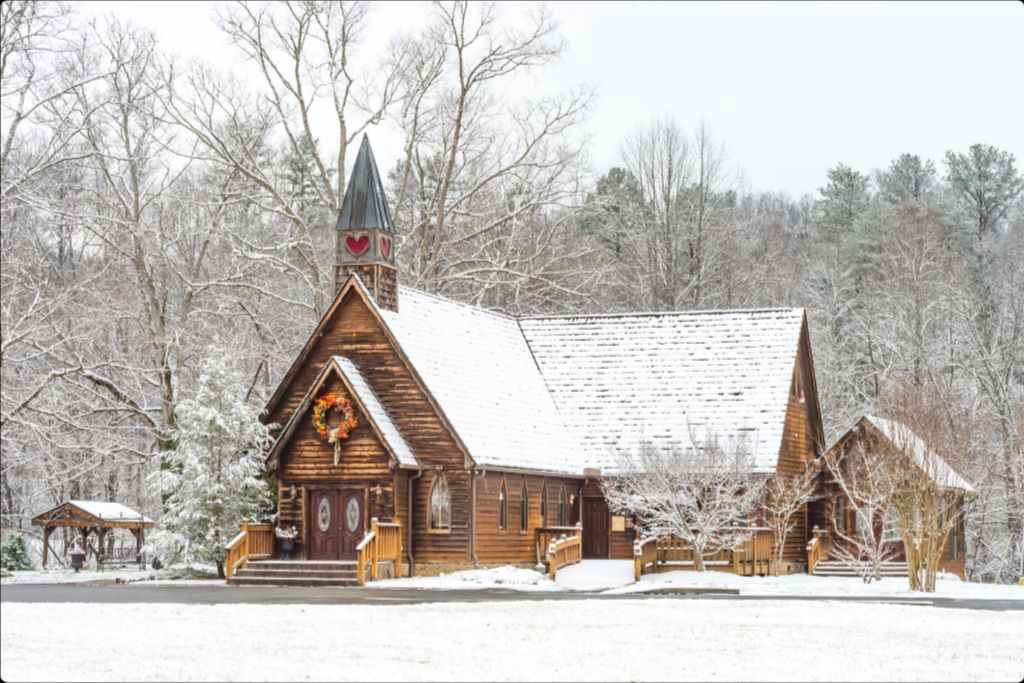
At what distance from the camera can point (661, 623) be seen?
2550 cm

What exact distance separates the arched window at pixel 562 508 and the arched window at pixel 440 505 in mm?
5633

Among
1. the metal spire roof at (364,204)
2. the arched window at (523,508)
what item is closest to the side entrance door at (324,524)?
the arched window at (523,508)

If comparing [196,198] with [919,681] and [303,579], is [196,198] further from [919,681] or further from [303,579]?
[919,681]

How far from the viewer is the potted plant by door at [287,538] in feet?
135

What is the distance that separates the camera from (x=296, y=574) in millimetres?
38219

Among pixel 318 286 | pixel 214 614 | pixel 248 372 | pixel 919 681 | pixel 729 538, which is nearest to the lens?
pixel 919 681

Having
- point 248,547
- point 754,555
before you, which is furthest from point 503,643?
point 754,555

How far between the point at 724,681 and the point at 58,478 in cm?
3728

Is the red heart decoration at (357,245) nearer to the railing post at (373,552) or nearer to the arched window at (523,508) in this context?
the arched window at (523,508)

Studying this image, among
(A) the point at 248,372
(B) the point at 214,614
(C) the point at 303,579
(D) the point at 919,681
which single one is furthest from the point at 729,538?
(A) the point at 248,372

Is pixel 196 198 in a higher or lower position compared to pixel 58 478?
higher

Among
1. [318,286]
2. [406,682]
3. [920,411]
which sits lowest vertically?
[406,682]

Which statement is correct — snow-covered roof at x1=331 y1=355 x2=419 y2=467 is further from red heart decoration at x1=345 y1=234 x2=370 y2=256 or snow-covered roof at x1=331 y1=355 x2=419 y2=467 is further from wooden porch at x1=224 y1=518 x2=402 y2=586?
red heart decoration at x1=345 y1=234 x2=370 y2=256

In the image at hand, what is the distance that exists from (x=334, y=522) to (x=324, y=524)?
320mm
